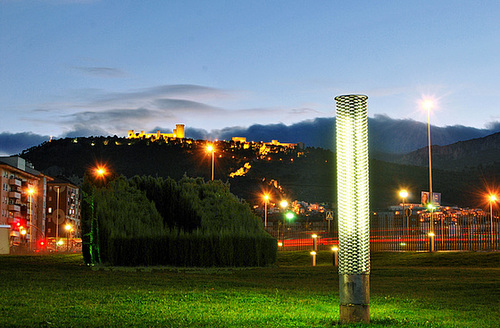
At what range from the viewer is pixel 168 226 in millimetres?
29047

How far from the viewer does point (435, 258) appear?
33.7 m

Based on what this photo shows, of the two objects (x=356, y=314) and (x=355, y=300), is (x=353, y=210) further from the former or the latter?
(x=356, y=314)

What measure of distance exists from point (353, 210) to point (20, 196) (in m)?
112

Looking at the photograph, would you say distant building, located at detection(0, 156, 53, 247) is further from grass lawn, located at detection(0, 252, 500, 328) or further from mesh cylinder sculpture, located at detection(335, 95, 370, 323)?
mesh cylinder sculpture, located at detection(335, 95, 370, 323)

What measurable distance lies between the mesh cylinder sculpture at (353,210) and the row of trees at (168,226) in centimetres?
1924

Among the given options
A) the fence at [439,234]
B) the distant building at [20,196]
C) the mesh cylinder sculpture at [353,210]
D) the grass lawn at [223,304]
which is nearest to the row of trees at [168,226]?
the grass lawn at [223,304]

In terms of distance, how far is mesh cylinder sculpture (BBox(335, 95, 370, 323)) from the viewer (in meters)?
9.28

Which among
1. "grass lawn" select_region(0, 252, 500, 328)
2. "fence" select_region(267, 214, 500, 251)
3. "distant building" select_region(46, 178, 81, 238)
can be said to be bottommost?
"grass lawn" select_region(0, 252, 500, 328)

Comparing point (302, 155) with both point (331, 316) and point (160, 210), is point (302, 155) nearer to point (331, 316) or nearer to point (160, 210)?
point (160, 210)

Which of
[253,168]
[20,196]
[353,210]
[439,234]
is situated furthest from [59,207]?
[353,210]

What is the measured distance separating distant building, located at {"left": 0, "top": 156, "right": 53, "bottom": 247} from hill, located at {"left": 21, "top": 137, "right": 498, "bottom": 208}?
23674 millimetres

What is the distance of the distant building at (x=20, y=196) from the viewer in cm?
10519

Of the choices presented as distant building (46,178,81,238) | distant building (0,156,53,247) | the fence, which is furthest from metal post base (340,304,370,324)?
distant building (46,178,81,238)

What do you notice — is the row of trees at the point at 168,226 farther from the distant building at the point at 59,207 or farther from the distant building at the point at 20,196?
the distant building at the point at 59,207
